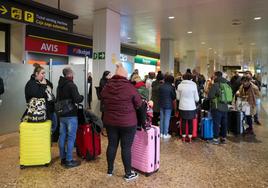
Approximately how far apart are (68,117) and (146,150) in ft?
3.97

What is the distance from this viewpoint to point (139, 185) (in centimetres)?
318

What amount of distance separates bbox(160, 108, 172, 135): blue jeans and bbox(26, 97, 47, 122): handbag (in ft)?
8.93

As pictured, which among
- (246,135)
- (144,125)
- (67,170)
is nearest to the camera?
(144,125)

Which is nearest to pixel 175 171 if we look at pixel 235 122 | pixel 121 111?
pixel 121 111

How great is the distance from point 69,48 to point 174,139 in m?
6.66

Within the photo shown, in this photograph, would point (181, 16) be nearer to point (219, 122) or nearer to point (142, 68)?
point (219, 122)

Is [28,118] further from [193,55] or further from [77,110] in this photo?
[193,55]

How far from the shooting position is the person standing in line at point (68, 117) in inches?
142

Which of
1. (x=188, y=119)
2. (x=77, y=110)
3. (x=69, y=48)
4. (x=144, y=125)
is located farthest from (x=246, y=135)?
(x=69, y=48)

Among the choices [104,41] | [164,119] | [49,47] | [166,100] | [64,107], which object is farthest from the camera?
[49,47]

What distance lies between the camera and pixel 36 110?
363 cm

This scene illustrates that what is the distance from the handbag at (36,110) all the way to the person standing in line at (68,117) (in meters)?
0.26

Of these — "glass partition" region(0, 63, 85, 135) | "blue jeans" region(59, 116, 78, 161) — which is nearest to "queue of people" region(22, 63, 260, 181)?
"blue jeans" region(59, 116, 78, 161)

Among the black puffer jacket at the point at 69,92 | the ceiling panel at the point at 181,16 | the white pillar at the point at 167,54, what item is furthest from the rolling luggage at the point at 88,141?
the white pillar at the point at 167,54
